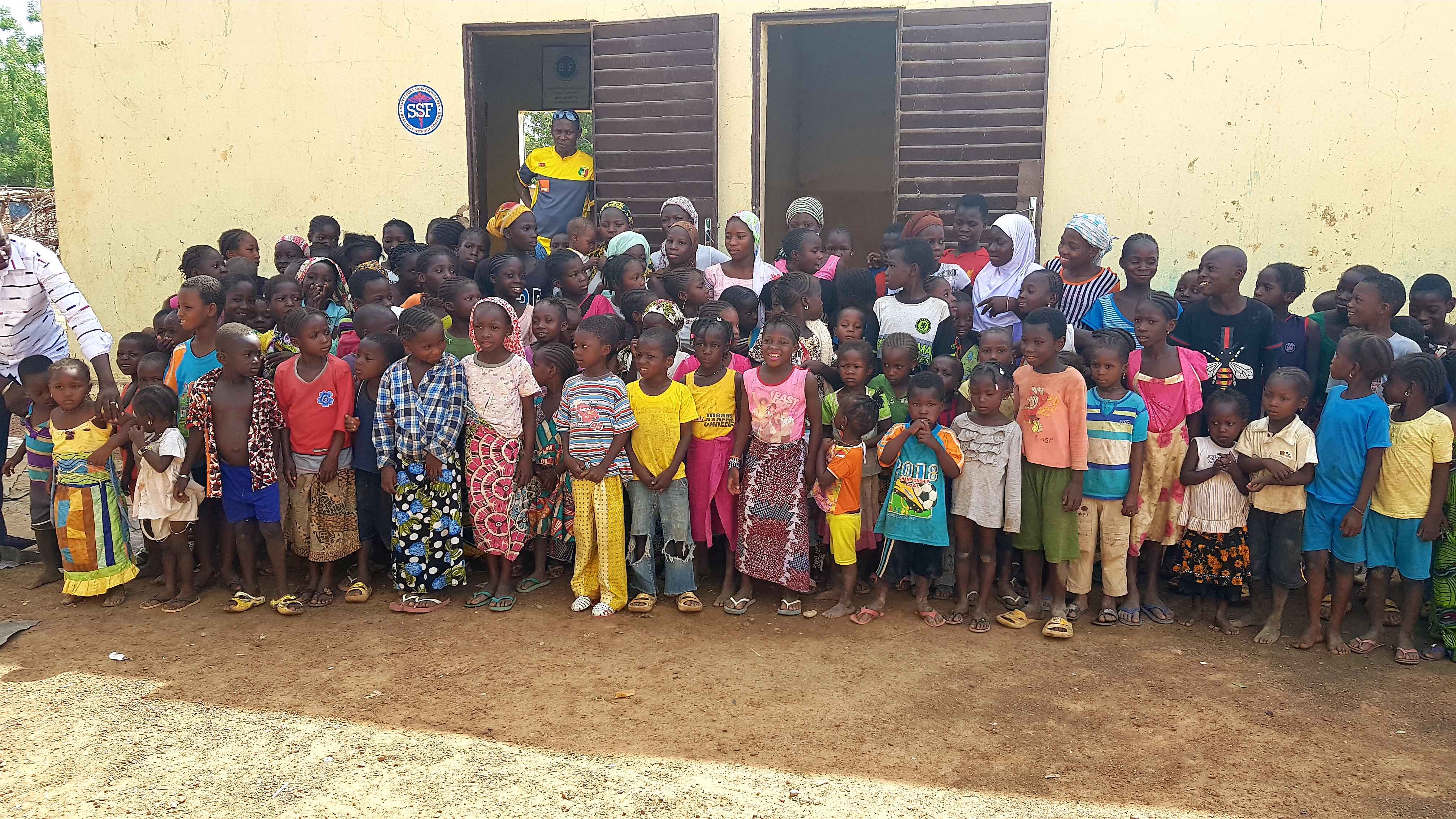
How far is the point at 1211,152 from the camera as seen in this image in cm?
570

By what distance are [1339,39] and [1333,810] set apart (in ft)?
14.8

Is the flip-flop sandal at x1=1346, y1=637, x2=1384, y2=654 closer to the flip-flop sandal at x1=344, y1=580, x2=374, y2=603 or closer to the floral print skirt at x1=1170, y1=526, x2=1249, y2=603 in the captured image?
the floral print skirt at x1=1170, y1=526, x2=1249, y2=603

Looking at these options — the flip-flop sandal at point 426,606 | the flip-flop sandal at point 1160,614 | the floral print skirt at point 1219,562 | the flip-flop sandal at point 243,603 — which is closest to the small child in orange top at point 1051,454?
the flip-flop sandal at point 1160,614

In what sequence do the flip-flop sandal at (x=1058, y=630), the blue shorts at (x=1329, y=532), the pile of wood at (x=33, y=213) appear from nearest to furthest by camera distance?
1. the blue shorts at (x=1329, y=532)
2. the flip-flop sandal at (x=1058, y=630)
3. the pile of wood at (x=33, y=213)

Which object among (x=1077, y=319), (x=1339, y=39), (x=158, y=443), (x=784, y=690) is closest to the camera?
(x=784, y=690)

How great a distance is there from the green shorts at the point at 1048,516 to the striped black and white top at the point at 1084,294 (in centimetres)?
90

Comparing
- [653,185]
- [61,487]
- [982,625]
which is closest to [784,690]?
[982,625]

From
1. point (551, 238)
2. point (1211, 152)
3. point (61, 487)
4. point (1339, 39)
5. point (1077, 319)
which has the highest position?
point (1339, 39)

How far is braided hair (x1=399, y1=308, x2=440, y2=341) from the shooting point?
4.04 meters

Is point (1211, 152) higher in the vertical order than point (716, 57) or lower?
lower

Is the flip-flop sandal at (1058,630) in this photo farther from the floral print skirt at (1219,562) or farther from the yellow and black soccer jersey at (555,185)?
the yellow and black soccer jersey at (555,185)

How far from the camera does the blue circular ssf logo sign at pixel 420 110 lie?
6660 mm

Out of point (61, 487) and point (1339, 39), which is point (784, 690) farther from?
point (1339, 39)

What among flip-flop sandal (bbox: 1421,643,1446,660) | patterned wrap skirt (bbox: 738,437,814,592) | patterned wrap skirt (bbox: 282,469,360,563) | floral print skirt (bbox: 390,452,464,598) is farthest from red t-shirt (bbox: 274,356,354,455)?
flip-flop sandal (bbox: 1421,643,1446,660)
